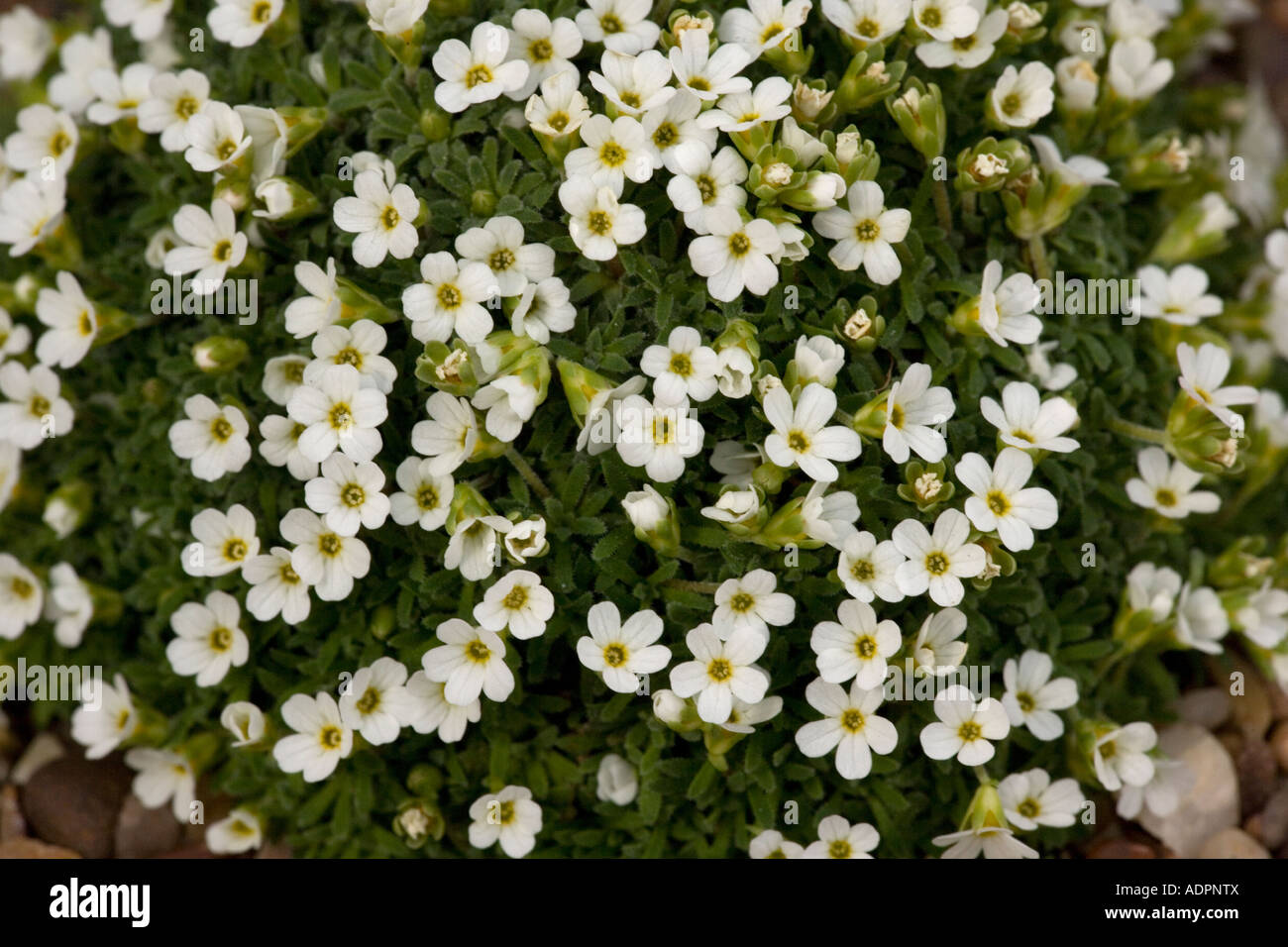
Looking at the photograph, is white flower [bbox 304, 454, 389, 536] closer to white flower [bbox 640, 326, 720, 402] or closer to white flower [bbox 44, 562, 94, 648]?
white flower [bbox 640, 326, 720, 402]

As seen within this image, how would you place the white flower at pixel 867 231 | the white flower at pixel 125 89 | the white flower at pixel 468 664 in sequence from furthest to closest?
1. the white flower at pixel 125 89
2. the white flower at pixel 867 231
3. the white flower at pixel 468 664

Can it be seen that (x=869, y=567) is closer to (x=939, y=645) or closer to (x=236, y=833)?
(x=939, y=645)

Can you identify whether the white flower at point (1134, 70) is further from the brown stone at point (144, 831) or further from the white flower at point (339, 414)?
the brown stone at point (144, 831)

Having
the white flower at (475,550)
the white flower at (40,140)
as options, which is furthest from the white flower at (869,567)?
the white flower at (40,140)

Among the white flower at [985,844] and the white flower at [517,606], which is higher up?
the white flower at [517,606]

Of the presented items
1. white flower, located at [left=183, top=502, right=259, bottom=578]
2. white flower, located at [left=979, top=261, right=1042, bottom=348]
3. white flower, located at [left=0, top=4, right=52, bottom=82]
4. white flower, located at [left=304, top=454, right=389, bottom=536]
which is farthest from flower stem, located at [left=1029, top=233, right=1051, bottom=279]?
white flower, located at [left=0, top=4, right=52, bottom=82]
